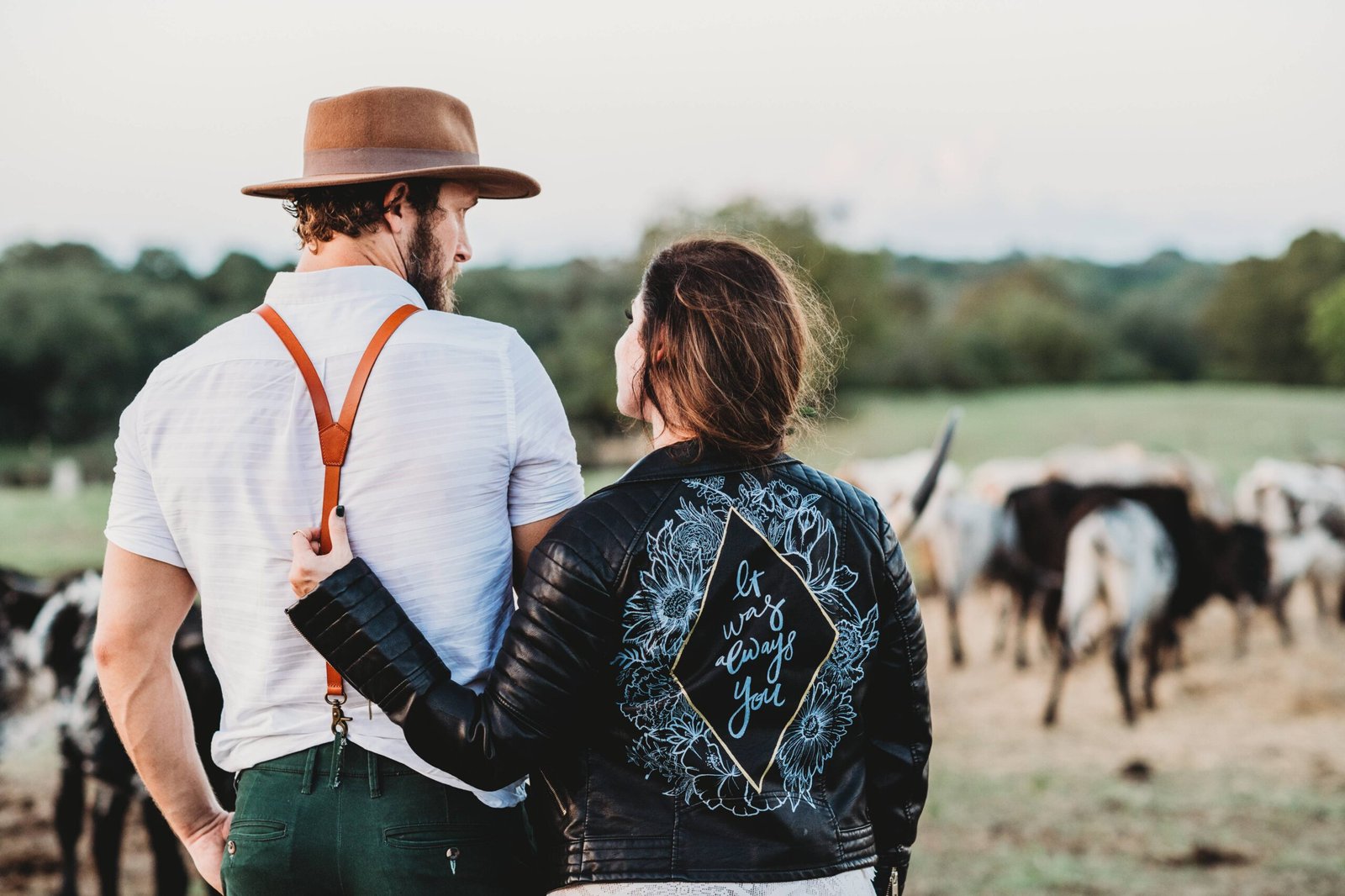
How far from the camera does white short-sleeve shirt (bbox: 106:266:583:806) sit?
154 centimetres

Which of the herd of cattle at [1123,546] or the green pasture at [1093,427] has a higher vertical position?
the herd of cattle at [1123,546]

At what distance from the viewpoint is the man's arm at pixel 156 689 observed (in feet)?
5.42

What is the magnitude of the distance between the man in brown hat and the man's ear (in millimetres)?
45

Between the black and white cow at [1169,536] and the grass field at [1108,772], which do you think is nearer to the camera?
the grass field at [1108,772]

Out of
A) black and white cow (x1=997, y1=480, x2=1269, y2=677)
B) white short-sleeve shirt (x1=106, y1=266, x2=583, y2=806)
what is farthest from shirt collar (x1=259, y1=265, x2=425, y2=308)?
black and white cow (x1=997, y1=480, x2=1269, y2=677)

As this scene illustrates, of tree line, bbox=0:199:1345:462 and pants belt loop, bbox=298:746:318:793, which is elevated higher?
pants belt loop, bbox=298:746:318:793

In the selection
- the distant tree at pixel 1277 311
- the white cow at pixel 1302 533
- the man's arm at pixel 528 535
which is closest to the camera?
the man's arm at pixel 528 535

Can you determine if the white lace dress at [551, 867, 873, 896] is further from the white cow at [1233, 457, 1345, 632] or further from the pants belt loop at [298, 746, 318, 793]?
the white cow at [1233, 457, 1345, 632]

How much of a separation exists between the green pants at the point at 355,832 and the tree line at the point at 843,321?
1843 centimetres

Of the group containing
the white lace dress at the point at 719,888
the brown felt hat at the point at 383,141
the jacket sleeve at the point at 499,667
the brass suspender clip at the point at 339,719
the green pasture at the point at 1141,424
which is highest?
the brown felt hat at the point at 383,141

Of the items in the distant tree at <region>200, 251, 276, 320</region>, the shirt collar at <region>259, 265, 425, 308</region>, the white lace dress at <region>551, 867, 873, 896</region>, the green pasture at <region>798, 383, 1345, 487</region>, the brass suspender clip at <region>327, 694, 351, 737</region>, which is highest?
the shirt collar at <region>259, 265, 425, 308</region>

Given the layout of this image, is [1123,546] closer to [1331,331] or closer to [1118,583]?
[1118,583]

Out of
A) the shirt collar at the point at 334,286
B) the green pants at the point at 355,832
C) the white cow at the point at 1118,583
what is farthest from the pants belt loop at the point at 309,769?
the white cow at the point at 1118,583

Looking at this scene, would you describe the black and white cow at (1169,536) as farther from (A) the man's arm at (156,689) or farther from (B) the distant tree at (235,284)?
(B) the distant tree at (235,284)
